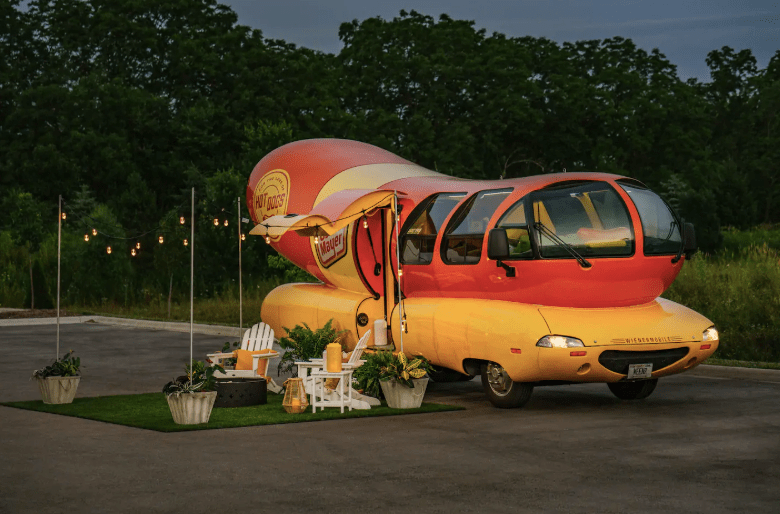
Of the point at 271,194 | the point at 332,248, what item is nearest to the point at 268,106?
the point at 271,194

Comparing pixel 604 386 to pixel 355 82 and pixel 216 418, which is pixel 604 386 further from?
pixel 355 82

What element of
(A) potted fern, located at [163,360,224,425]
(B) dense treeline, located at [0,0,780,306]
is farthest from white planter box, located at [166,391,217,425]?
(B) dense treeline, located at [0,0,780,306]

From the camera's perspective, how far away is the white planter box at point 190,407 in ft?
40.5

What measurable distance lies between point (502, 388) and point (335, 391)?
199 centimetres

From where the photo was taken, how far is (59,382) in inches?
564

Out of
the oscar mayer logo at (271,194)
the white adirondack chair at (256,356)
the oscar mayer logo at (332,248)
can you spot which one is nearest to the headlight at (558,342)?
the white adirondack chair at (256,356)

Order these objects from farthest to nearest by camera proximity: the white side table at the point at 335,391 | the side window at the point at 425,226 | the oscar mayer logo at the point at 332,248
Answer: the oscar mayer logo at the point at 332,248 < the side window at the point at 425,226 < the white side table at the point at 335,391

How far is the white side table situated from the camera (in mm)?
13617

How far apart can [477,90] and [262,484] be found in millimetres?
53715

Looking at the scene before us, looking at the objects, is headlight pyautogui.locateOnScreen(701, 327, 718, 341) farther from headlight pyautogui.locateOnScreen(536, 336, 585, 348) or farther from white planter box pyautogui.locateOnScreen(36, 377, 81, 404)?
white planter box pyautogui.locateOnScreen(36, 377, 81, 404)

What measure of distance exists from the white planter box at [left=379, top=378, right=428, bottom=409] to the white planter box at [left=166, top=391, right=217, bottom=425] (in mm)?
2305

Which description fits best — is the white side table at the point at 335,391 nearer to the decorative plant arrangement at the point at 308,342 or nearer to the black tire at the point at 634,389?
the decorative plant arrangement at the point at 308,342

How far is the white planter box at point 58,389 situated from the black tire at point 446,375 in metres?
4.76

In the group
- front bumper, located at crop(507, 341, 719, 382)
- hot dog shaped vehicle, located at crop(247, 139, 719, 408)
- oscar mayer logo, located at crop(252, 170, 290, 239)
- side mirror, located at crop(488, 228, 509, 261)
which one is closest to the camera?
front bumper, located at crop(507, 341, 719, 382)
